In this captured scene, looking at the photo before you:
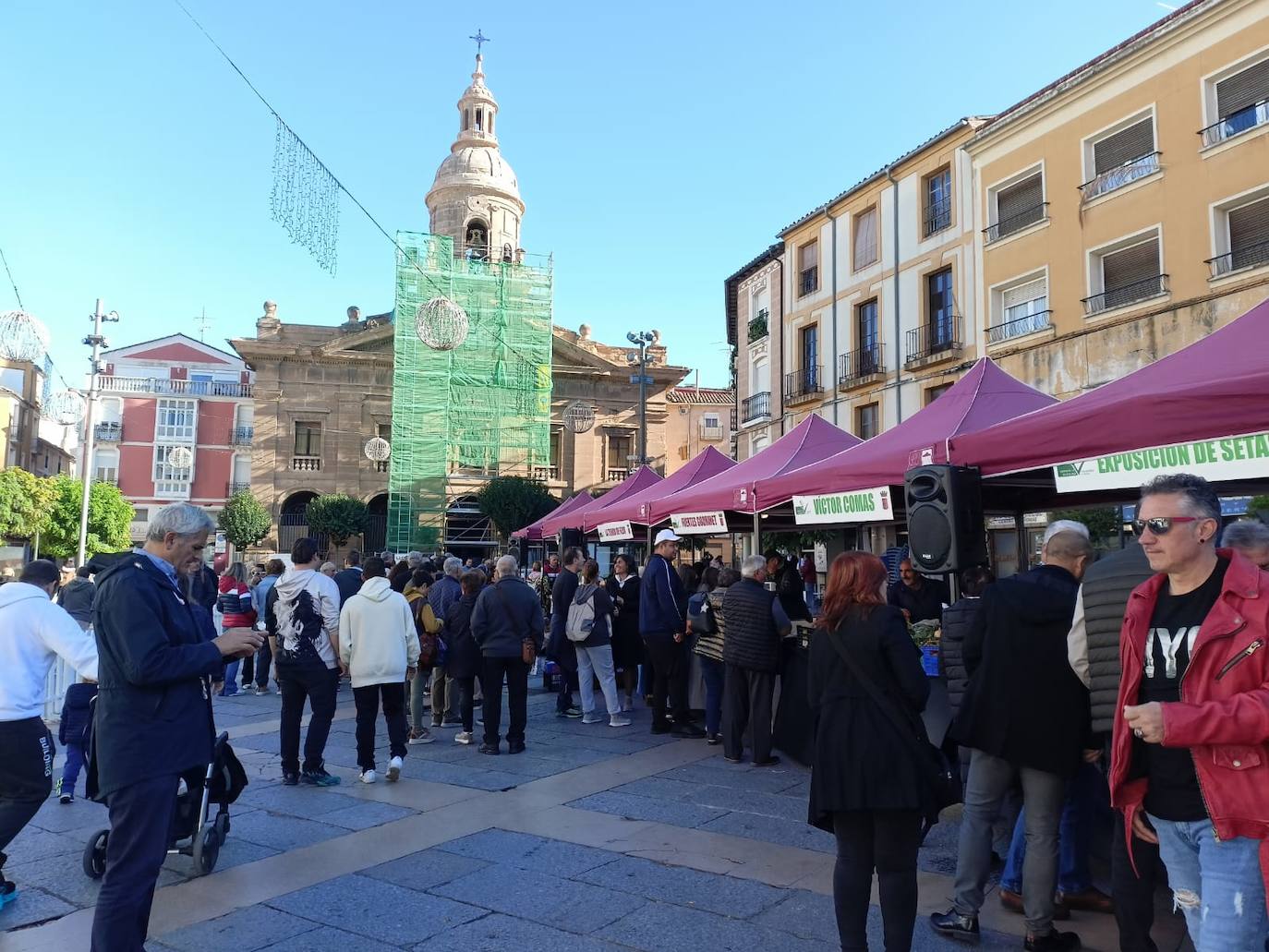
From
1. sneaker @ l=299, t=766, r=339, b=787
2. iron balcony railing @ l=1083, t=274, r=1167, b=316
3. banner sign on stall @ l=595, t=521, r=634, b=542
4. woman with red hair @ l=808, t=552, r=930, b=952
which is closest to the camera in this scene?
woman with red hair @ l=808, t=552, r=930, b=952

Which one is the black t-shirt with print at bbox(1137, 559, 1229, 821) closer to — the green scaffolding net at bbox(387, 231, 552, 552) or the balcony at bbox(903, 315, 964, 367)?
the balcony at bbox(903, 315, 964, 367)

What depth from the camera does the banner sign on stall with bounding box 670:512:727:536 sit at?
9656mm

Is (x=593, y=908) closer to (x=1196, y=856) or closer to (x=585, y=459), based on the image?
(x=1196, y=856)

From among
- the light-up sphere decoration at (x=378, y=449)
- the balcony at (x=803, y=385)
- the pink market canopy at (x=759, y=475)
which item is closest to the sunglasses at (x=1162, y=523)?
the pink market canopy at (x=759, y=475)

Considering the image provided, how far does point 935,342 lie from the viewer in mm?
21531

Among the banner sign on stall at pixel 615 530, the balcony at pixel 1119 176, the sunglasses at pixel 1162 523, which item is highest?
the balcony at pixel 1119 176

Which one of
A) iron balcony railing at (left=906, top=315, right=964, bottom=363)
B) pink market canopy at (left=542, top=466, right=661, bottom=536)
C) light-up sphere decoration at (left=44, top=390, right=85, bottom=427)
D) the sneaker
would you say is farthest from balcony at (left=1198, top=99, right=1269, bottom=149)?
light-up sphere decoration at (left=44, top=390, right=85, bottom=427)

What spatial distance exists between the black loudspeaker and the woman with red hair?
2.11 m

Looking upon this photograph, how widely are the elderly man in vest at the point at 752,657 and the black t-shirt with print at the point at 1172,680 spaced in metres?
4.51

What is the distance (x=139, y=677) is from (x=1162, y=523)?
3381 mm

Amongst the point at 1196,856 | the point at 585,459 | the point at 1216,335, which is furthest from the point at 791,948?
the point at 585,459

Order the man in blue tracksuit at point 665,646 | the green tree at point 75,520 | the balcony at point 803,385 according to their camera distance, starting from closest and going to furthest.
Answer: the man in blue tracksuit at point 665,646
the balcony at point 803,385
the green tree at point 75,520

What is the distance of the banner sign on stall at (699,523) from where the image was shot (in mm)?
9656

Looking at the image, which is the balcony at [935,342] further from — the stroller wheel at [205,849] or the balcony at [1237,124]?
the stroller wheel at [205,849]
